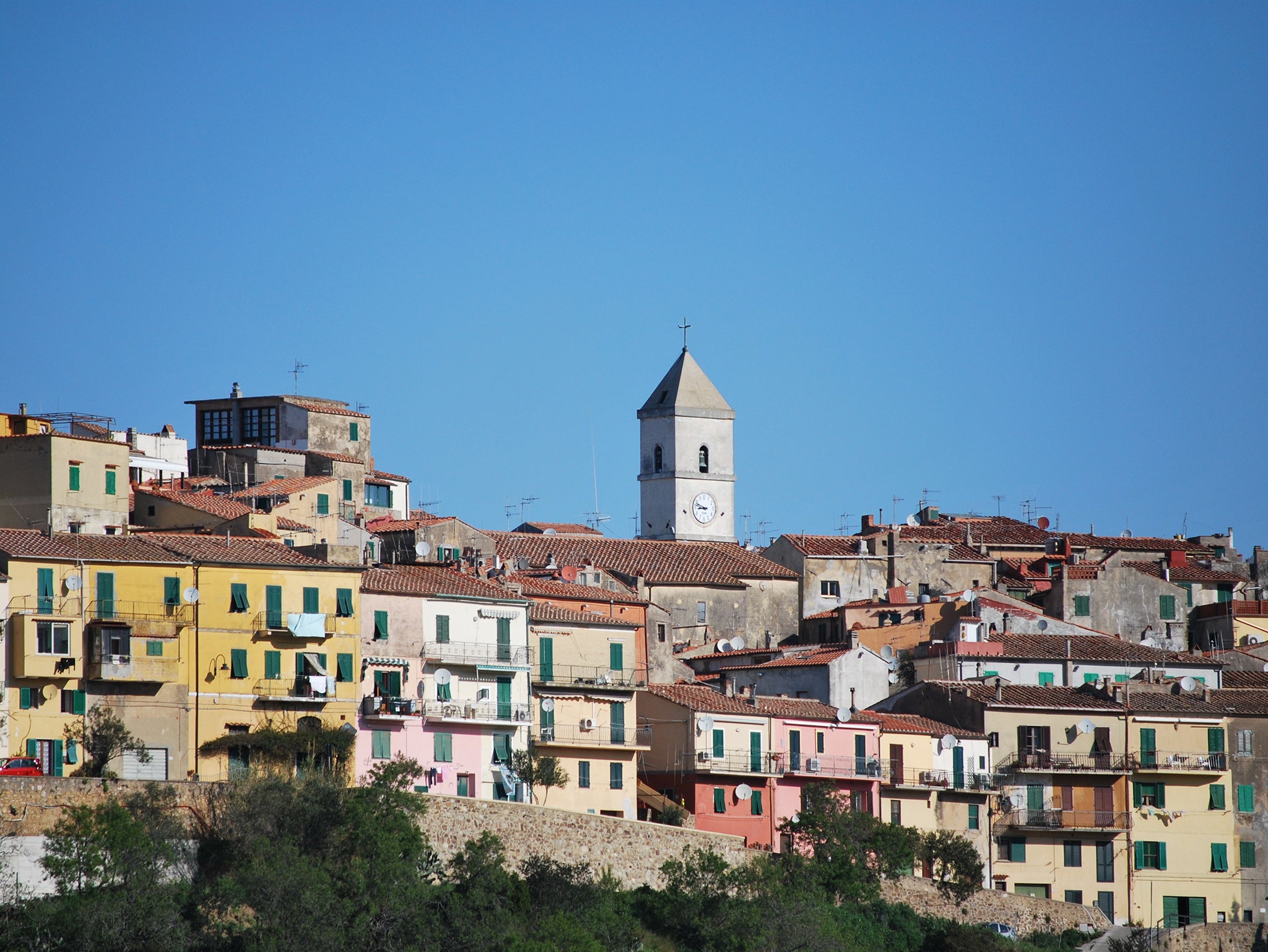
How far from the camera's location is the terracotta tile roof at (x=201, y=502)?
63.6 meters

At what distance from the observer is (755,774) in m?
59.8

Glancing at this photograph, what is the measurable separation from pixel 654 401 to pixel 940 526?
16.5 m

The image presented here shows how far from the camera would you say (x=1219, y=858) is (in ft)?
213

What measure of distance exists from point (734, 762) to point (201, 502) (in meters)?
15.8

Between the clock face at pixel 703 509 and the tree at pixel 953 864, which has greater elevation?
the clock face at pixel 703 509

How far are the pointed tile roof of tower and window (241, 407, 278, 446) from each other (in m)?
22.6

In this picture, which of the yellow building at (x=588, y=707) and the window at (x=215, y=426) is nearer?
the yellow building at (x=588, y=707)

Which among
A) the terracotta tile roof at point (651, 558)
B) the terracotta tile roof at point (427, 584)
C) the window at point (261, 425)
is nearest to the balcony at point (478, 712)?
the terracotta tile roof at point (427, 584)

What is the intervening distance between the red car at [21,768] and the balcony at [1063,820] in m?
25.4

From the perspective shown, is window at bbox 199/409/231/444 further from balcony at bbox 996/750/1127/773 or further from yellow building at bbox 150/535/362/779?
balcony at bbox 996/750/1127/773

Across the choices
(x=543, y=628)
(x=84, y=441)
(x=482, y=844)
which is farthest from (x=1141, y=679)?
(x=84, y=441)

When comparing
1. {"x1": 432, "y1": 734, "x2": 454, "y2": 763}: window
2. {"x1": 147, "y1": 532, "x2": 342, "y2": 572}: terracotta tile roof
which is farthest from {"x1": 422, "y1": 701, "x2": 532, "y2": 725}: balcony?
{"x1": 147, "y1": 532, "x2": 342, "y2": 572}: terracotta tile roof

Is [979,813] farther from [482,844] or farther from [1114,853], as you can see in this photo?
[482,844]

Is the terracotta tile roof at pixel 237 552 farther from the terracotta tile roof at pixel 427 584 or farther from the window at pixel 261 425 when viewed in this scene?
the window at pixel 261 425
